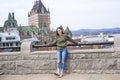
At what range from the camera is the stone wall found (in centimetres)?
880

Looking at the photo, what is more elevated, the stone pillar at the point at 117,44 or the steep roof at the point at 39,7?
the steep roof at the point at 39,7

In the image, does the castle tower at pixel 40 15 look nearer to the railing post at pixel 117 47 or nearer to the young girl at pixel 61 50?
the young girl at pixel 61 50

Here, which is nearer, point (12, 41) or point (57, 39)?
point (57, 39)

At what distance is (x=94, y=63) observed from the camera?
8914mm

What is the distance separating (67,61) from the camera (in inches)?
359

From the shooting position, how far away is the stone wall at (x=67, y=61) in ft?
28.9

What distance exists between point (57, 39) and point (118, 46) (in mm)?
2001

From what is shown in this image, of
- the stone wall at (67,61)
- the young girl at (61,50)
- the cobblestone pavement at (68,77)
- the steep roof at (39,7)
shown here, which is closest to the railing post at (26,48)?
the stone wall at (67,61)

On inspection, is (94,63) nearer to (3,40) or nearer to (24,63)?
(24,63)

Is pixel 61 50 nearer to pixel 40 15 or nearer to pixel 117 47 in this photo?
pixel 117 47

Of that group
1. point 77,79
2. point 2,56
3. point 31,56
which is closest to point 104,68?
point 77,79

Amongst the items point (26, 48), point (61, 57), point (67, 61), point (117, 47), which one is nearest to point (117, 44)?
point (117, 47)

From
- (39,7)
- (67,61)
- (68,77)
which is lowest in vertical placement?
(68,77)

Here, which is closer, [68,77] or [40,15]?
[68,77]
